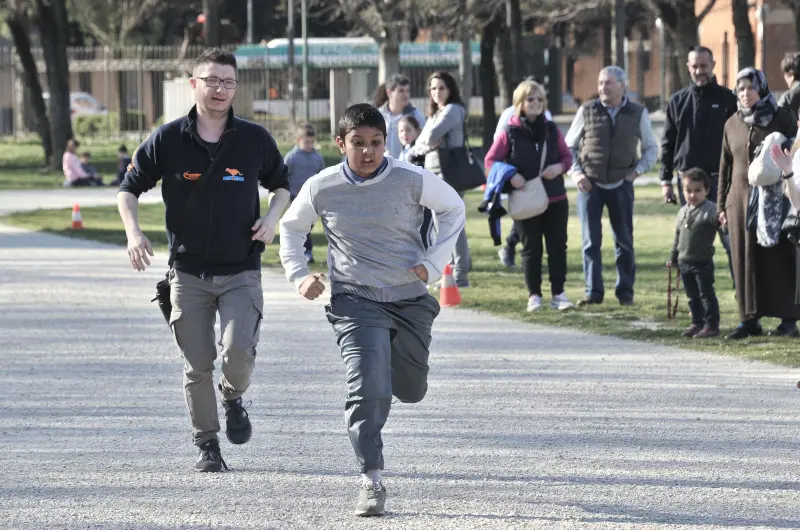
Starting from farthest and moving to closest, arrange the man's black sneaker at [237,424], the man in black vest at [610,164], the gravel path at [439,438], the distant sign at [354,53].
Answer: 1. the distant sign at [354,53]
2. the man in black vest at [610,164]
3. the man's black sneaker at [237,424]
4. the gravel path at [439,438]

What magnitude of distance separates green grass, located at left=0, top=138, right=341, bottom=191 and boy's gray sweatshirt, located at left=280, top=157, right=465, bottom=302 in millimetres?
26388

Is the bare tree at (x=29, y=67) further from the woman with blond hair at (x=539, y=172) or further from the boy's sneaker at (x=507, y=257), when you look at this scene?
the woman with blond hair at (x=539, y=172)

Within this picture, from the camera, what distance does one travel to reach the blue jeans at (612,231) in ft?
43.4

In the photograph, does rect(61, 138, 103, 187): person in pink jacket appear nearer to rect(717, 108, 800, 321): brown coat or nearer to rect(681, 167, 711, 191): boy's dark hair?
rect(681, 167, 711, 191): boy's dark hair

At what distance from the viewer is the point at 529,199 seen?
42.0 feet

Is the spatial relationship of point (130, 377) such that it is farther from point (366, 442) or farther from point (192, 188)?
point (366, 442)

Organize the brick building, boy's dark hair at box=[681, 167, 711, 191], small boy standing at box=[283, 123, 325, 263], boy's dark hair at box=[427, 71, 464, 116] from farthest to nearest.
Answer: the brick building
small boy standing at box=[283, 123, 325, 263]
boy's dark hair at box=[427, 71, 464, 116]
boy's dark hair at box=[681, 167, 711, 191]

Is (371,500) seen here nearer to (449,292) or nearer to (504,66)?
(449,292)

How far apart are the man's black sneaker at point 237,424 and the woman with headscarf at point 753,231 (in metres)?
4.84

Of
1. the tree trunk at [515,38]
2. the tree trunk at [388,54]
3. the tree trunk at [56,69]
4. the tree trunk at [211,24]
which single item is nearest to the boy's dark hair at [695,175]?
the tree trunk at [515,38]

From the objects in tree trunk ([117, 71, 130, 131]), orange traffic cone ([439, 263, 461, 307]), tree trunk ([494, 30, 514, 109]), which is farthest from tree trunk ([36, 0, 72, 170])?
orange traffic cone ([439, 263, 461, 307])

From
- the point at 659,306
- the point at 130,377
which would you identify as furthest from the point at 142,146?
the point at 659,306

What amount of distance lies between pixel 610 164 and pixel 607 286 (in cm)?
209

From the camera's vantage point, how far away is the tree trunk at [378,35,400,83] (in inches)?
1460
